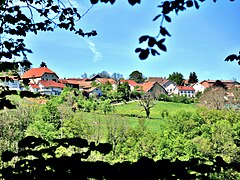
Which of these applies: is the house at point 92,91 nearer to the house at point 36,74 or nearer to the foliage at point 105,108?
the foliage at point 105,108

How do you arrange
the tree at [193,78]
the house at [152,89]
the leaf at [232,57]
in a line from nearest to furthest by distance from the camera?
the leaf at [232,57] < the house at [152,89] < the tree at [193,78]

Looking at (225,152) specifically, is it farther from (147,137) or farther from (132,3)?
(132,3)

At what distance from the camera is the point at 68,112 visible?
28500mm

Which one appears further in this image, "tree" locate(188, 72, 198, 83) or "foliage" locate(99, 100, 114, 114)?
"tree" locate(188, 72, 198, 83)

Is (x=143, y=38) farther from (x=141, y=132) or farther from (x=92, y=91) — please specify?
(x=92, y=91)

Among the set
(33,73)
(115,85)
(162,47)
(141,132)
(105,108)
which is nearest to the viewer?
(162,47)

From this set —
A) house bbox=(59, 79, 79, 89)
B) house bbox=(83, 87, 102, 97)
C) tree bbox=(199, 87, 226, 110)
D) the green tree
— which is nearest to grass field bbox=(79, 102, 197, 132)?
the green tree

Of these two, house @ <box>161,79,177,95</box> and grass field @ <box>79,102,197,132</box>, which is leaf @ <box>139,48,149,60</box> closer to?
grass field @ <box>79,102,197,132</box>

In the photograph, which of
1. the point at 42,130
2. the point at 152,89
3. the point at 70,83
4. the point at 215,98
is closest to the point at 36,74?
the point at 42,130

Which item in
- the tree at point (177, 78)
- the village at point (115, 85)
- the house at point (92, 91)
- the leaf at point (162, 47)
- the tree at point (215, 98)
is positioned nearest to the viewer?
the leaf at point (162, 47)

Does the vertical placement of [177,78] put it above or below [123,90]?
above

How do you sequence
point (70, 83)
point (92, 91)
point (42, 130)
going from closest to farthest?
point (42, 130), point (92, 91), point (70, 83)

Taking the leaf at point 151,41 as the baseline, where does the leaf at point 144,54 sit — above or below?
below

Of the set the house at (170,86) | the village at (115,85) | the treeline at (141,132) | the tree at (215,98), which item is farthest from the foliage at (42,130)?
the house at (170,86)
